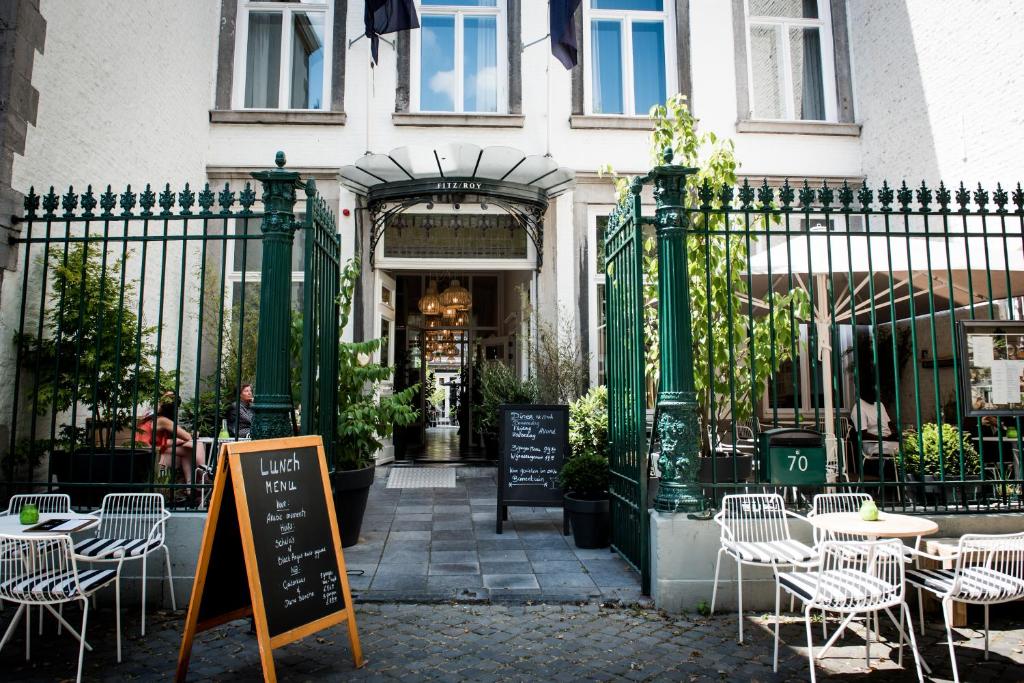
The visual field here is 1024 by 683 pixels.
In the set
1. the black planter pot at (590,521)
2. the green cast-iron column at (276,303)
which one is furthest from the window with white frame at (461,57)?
the black planter pot at (590,521)

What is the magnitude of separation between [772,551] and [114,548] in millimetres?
3708

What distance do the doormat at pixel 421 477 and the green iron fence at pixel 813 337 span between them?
11.9 feet

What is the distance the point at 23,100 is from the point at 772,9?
9.72m

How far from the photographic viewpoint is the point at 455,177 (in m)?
7.96

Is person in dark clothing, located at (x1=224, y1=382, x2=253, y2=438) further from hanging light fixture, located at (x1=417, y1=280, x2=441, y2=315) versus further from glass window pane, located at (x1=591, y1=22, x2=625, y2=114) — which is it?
glass window pane, located at (x1=591, y1=22, x2=625, y2=114)

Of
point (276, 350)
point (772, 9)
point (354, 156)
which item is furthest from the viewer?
point (772, 9)

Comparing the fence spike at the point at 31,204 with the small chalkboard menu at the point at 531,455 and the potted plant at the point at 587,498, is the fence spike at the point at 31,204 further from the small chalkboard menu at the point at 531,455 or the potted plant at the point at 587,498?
the potted plant at the point at 587,498

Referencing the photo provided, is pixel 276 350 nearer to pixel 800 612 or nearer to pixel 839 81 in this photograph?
pixel 800 612

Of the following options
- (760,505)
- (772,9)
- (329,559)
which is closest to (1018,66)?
(772,9)

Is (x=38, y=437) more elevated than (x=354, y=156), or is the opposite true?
(x=354, y=156)

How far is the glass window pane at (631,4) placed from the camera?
10.1 meters

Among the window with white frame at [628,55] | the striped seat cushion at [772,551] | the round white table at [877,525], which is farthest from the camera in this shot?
the window with white frame at [628,55]

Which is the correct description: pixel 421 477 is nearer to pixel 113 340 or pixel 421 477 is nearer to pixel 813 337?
pixel 113 340

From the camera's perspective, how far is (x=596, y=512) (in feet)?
18.1
